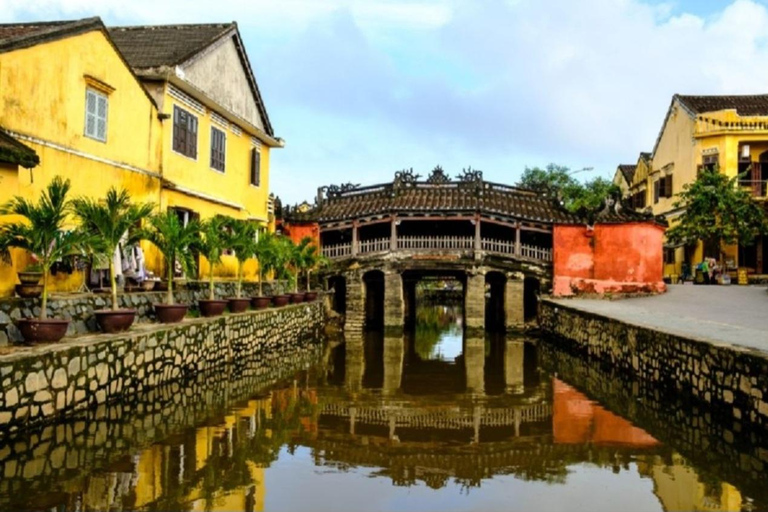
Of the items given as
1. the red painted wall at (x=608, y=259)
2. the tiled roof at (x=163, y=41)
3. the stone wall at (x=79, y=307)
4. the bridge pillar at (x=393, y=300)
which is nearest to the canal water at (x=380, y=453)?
the stone wall at (x=79, y=307)

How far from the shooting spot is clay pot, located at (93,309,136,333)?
9.98 meters

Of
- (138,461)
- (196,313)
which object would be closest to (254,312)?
(196,313)

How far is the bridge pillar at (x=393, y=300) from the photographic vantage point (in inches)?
1050

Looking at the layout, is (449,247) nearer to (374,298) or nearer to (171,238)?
(374,298)

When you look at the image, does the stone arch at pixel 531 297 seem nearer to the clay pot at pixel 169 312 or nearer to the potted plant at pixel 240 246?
the potted plant at pixel 240 246

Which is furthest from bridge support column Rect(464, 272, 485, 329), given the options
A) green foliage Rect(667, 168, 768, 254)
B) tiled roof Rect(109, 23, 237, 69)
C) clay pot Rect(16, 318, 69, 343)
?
clay pot Rect(16, 318, 69, 343)

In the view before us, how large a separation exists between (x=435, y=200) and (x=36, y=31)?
56.2 ft

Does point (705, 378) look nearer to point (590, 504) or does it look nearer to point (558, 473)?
point (558, 473)

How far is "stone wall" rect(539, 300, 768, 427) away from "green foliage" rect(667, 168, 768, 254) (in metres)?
12.2

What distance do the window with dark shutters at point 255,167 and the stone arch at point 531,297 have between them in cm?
1133

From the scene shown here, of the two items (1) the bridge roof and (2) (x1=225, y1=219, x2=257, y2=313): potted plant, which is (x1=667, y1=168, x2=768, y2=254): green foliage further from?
(2) (x1=225, y1=219, x2=257, y2=313): potted plant

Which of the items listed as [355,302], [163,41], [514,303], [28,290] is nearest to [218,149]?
[163,41]

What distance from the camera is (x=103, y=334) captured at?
10.0m

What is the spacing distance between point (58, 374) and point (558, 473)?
19.0 ft
